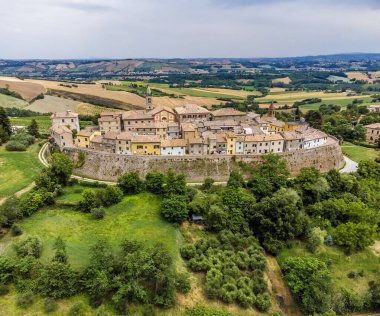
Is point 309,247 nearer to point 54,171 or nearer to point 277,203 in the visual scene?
point 277,203

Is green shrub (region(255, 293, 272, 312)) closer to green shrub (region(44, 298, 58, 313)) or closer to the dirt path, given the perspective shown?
the dirt path

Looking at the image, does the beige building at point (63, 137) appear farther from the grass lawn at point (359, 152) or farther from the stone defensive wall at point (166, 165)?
the grass lawn at point (359, 152)

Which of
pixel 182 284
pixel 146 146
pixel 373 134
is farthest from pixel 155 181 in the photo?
pixel 373 134

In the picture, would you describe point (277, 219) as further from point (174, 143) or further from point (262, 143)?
point (174, 143)

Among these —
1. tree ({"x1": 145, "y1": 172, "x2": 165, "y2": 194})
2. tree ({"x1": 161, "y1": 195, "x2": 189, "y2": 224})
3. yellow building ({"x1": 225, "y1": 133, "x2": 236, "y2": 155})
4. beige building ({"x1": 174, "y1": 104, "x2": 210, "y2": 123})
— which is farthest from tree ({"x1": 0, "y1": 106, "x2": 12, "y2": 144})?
yellow building ({"x1": 225, "y1": 133, "x2": 236, "y2": 155})

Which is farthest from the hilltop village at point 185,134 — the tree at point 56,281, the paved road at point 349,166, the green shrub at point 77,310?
the green shrub at point 77,310

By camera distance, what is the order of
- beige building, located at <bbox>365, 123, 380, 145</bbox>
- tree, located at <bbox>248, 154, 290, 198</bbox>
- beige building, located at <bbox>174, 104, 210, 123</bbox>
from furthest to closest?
beige building, located at <bbox>365, 123, 380, 145</bbox> → beige building, located at <bbox>174, 104, 210, 123</bbox> → tree, located at <bbox>248, 154, 290, 198</bbox>

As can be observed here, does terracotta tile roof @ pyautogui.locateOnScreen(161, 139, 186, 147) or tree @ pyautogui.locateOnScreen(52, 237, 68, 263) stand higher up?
terracotta tile roof @ pyautogui.locateOnScreen(161, 139, 186, 147)
